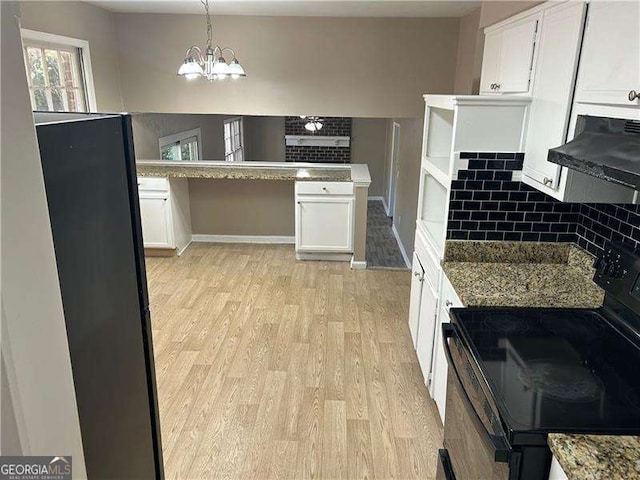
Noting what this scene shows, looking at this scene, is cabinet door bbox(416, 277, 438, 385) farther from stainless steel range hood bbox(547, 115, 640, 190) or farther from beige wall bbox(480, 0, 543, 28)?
beige wall bbox(480, 0, 543, 28)

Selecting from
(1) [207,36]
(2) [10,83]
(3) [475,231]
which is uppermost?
(1) [207,36]

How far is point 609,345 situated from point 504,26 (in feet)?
5.12

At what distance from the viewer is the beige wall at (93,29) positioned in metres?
3.41

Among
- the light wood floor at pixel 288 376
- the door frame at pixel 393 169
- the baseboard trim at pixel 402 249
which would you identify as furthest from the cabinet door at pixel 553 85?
the door frame at pixel 393 169

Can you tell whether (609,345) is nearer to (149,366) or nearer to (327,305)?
(149,366)

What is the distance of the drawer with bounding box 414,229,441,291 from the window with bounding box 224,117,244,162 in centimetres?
613

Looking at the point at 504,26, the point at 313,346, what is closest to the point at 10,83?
the point at 504,26

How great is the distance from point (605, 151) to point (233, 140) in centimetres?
830

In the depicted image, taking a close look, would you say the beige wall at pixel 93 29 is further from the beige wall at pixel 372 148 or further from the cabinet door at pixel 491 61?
the beige wall at pixel 372 148

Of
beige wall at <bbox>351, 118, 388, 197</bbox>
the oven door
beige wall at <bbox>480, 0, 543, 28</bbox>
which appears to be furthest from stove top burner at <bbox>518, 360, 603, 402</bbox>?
Result: beige wall at <bbox>351, 118, 388, 197</bbox>

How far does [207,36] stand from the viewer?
458 centimetres

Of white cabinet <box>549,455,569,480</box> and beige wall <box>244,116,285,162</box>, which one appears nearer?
white cabinet <box>549,455,569,480</box>

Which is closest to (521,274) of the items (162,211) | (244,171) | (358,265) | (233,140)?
→ (358,265)

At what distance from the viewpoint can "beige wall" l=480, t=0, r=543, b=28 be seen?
204 centimetres
